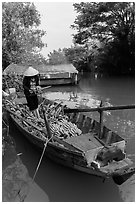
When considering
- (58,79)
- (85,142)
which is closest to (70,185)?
(85,142)

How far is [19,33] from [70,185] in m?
15.0

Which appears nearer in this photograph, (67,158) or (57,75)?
(67,158)

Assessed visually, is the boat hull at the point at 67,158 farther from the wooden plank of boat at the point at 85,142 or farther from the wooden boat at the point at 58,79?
the wooden boat at the point at 58,79

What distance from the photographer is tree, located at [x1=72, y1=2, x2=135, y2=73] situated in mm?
25516

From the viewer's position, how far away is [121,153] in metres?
5.40

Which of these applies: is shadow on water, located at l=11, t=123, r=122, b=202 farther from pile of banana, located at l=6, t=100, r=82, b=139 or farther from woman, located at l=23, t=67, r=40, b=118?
woman, located at l=23, t=67, r=40, b=118

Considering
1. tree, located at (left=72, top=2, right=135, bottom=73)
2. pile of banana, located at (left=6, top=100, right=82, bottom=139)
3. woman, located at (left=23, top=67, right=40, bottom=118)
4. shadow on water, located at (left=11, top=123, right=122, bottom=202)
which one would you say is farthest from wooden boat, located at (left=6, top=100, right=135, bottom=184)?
tree, located at (left=72, top=2, right=135, bottom=73)

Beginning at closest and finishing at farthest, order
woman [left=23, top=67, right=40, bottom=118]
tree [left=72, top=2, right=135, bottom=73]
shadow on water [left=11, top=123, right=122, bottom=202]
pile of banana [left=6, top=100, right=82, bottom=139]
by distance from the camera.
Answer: shadow on water [left=11, top=123, right=122, bottom=202]
woman [left=23, top=67, right=40, bottom=118]
pile of banana [left=6, top=100, right=82, bottom=139]
tree [left=72, top=2, right=135, bottom=73]

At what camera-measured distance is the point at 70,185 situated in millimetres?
5449

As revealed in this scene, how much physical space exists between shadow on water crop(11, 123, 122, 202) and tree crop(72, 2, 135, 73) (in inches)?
852

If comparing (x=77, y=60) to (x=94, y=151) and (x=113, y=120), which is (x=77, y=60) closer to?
(x=113, y=120)

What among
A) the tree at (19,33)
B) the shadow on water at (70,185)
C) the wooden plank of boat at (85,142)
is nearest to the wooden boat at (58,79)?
the tree at (19,33)

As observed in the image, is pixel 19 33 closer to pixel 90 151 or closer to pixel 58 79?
pixel 58 79

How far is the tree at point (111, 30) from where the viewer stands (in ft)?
83.7
